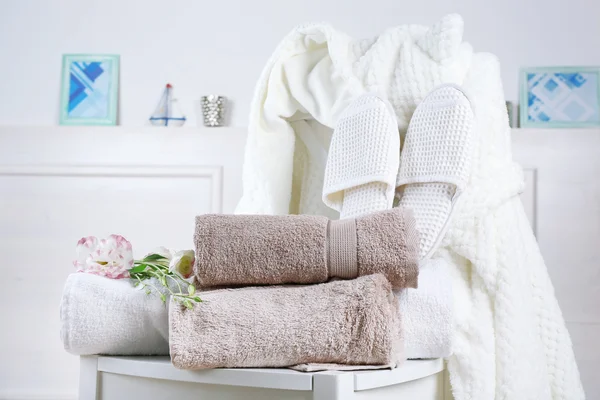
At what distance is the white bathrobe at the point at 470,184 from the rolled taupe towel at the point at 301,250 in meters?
0.17

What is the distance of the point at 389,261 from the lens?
0.69m

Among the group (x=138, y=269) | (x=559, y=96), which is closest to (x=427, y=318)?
(x=138, y=269)

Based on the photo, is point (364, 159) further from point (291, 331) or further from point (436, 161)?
point (291, 331)

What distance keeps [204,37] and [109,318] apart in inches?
Answer: 46.0

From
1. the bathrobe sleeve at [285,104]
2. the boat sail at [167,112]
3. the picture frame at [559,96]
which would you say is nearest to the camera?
the bathrobe sleeve at [285,104]

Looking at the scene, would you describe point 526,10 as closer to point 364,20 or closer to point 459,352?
point 364,20

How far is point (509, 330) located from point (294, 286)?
293 millimetres

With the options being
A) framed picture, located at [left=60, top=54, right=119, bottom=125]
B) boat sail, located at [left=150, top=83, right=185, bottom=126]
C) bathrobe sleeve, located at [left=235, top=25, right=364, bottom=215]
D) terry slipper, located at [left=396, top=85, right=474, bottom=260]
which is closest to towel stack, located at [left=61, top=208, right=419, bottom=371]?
terry slipper, located at [left=396, top=85, right=474, bottom=260]

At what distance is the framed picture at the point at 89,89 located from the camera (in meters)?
1.77

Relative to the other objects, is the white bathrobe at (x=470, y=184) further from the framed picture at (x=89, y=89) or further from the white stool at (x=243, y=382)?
the framed picture at (x=89, y=89)

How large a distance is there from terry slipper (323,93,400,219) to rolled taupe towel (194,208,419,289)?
0.15 metres

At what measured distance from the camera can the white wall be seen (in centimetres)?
162

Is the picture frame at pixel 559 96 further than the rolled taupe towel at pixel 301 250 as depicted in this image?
Yes

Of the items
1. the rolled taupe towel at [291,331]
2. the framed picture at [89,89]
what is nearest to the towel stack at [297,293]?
the rolled taupe towel at [291,331]
